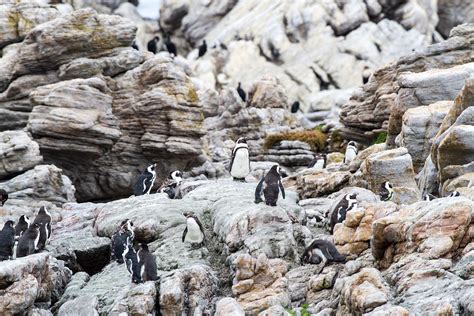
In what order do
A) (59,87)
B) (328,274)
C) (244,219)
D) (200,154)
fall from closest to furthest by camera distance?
(328,274) < (244,219) < (59,87) < (200,154)

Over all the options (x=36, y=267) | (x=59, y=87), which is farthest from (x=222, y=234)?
(x=59, y=87)

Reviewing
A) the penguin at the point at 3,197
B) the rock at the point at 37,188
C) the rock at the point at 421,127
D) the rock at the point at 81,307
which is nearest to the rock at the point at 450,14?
the rock at the point at 421,127

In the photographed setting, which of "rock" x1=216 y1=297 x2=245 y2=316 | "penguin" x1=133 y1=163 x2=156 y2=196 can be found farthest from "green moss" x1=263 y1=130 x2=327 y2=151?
"rock" x1=216 y1=297 x2=245 y2=316

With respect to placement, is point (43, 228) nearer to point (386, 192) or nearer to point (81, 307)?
point (81, 307)

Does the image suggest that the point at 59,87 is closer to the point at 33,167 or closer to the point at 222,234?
the point at 33,167

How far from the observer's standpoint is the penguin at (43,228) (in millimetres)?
25930

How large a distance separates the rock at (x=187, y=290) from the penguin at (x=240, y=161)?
28.6 feet

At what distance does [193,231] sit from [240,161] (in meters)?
6.65

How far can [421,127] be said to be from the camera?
102ft

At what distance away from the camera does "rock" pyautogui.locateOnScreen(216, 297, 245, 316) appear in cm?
1997

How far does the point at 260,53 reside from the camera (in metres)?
73.9

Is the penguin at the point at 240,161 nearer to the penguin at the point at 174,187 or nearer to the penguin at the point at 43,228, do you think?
the penguin at the point at 174,187

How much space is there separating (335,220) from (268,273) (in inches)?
176

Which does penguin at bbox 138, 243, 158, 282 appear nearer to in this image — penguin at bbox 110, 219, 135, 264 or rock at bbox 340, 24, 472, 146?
penguin at bbox 110, 219, 135, 264
